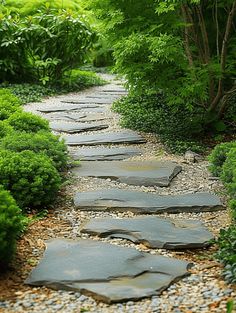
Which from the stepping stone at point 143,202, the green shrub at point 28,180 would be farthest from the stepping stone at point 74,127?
the green shrub at point 28,180

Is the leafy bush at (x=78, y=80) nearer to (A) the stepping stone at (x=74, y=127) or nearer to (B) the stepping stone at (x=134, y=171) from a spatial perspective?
(A) the stepping stone at (x=74, y=127)

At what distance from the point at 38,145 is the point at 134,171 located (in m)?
1.01

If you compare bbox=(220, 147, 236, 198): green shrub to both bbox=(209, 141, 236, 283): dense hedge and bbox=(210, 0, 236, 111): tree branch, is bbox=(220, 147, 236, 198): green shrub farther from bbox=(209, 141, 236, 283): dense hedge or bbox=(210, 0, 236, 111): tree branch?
bbox=(210, 0, 236, 111): tree branch

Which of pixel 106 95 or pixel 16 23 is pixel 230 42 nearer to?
pixel 106 95

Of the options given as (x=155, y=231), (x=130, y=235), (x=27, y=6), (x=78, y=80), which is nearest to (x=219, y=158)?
(x=155, y=231)

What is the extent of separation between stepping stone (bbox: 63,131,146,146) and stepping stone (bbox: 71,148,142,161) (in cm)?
31

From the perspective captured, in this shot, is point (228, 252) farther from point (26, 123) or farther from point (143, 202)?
point (26, 123)

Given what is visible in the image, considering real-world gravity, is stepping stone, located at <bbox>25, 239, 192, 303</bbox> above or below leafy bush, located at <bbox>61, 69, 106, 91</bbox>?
below

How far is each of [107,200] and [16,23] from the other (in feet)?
26.6

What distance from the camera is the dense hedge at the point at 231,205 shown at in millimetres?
3105

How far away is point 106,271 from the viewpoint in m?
3.06

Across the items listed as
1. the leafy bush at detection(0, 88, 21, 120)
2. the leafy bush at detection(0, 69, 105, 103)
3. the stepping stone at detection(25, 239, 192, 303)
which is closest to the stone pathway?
the stepping stone at detection(25, 239, 192, 303)

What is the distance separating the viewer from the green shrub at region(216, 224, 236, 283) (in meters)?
3.03

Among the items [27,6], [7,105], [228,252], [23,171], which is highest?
[27,6]
